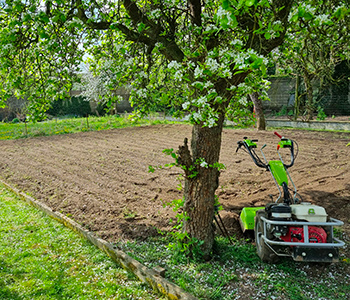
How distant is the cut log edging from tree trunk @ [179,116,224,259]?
0.66 m

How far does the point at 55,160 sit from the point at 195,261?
7232 mm

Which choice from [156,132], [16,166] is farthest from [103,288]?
[156,132]

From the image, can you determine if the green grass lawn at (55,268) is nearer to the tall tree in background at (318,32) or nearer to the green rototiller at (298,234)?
the green rototiller at (298,234)

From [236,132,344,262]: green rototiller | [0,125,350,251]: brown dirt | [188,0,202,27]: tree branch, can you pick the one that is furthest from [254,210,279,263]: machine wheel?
[188,0,202,27]: tree branch

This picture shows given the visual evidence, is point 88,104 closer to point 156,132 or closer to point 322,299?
point 156,132

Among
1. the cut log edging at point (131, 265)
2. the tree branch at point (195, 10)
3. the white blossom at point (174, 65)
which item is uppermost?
the tree branch at point (195, 10)

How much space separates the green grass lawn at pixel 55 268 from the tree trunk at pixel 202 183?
35.1 inches

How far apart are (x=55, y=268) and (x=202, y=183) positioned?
82.5 inches

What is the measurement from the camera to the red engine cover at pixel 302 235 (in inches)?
131

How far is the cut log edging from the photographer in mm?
3220

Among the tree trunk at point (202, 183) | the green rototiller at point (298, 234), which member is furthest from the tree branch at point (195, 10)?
the green rototiller at point (298, 234)

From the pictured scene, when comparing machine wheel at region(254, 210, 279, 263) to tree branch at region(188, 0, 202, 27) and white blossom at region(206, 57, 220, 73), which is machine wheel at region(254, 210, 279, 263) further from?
tree branch at region(188, 0, 202, 27)

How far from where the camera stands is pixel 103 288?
11.5 feet

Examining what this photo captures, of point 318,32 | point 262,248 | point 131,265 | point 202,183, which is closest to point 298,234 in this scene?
point 262,248
